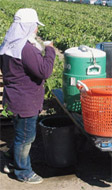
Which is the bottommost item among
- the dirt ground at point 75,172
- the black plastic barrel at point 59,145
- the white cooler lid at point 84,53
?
the dirt ground at point 75,172

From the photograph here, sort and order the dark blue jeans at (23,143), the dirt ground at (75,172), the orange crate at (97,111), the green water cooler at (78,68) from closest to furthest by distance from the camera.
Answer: the orange crate at (97,111) < the dark blue jeans at (23,143) < the dirt ground at (75,172) < the green water cooler at (78,68)

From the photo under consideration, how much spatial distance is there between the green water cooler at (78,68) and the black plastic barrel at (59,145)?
Answer: 0.95 feet

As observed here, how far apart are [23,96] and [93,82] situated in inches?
29.9

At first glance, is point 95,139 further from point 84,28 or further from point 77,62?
point 84,28

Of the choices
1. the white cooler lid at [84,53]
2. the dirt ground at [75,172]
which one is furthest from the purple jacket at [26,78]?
the dirt ground at [75,172]

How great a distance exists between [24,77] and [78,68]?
69cm

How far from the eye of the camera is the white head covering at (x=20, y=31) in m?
3.81

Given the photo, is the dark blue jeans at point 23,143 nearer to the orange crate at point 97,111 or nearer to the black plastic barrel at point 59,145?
the black plastic barrel at point 59,145

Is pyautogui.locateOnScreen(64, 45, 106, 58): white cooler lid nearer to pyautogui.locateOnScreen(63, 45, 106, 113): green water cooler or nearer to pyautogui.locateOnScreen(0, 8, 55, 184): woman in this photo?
pyautogui.locateOnScreen(63, 45, 106, 113): green water cooler

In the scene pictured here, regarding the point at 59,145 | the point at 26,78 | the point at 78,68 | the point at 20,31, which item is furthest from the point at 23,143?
the point at 20,31

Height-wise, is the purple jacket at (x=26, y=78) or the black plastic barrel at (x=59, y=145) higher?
the purple jacket at (x=26, y=78)

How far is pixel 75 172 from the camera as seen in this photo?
4480 millimetres

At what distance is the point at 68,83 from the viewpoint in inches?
177

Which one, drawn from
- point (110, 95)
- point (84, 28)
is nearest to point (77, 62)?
point (110, 95)
